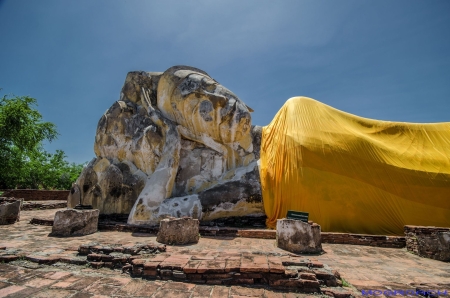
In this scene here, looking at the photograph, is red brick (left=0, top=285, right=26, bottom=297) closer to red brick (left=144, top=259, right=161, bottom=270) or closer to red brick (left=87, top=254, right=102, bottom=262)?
red brick (left=87, top=254, right=102, bottom=262)

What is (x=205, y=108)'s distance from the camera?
23.4 ft

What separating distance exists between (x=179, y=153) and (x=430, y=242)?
5.69 metres

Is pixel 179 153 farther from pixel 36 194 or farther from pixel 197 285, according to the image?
pixel 36 194

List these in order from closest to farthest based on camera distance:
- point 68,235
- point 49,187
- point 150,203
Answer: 1. point 68,235
2. point 150,203
3. point 49,187

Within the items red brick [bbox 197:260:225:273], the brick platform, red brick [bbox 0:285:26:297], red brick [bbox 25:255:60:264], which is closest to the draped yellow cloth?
the brick platform

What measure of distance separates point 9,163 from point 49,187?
28.6ft

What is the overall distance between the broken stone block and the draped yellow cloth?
2.51m

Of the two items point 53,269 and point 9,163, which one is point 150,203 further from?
point 9,163

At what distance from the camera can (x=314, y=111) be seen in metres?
7.35

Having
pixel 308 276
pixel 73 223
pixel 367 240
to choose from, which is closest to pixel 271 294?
pixel 308 276

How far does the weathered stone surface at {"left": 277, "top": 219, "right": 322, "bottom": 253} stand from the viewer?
4.08 metres

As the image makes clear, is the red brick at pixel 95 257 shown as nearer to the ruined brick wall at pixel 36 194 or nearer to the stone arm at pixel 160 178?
the stone arm at pixel 160 178

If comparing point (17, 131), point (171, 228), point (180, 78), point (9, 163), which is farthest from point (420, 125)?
point (9, 163)

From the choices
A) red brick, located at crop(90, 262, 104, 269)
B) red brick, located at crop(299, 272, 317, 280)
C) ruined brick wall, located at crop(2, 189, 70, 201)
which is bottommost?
red brick, located at crop(90, 262, 104, 269)
